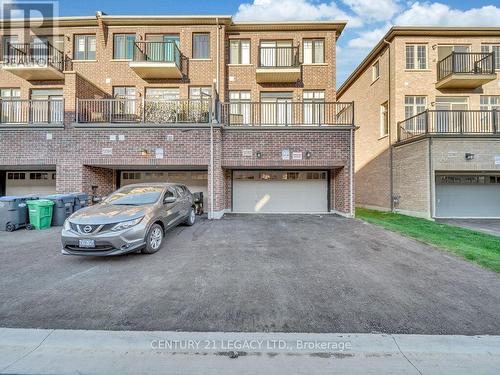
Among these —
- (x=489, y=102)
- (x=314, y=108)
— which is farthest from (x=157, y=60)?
(x=489, y=102)

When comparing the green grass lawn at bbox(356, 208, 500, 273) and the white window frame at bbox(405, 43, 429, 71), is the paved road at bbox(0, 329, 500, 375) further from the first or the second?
the white window frame at bbox(405, 43, 429, 71)

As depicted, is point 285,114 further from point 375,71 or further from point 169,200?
point 375,71

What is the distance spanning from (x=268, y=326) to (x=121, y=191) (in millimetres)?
5830

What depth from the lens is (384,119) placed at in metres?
16.0

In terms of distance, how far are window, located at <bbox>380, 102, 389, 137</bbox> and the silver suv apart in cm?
1420

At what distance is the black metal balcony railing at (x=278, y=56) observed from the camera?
13.7 m

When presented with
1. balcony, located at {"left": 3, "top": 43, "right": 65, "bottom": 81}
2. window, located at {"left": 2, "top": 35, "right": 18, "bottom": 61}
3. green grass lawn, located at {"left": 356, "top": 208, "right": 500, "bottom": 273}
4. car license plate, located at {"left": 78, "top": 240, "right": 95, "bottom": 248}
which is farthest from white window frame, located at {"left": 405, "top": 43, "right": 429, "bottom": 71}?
window, located at {"left": 2, "top": 35, "right": 18, "bottom": 61}

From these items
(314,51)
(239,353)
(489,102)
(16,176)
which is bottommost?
(239,353)

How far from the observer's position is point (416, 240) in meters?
7.39

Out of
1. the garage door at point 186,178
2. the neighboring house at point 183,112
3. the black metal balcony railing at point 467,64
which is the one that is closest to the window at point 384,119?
the black metal balcony railing at point 467,64

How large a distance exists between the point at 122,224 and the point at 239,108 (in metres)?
9.72

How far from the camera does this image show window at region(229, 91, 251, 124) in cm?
1234

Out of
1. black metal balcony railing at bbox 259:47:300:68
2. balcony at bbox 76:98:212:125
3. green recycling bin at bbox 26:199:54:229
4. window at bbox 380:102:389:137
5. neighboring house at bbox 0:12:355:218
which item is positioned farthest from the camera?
window at bbox 380:102:389:137

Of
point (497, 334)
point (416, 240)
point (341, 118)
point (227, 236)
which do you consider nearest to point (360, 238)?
point (416, 240)
